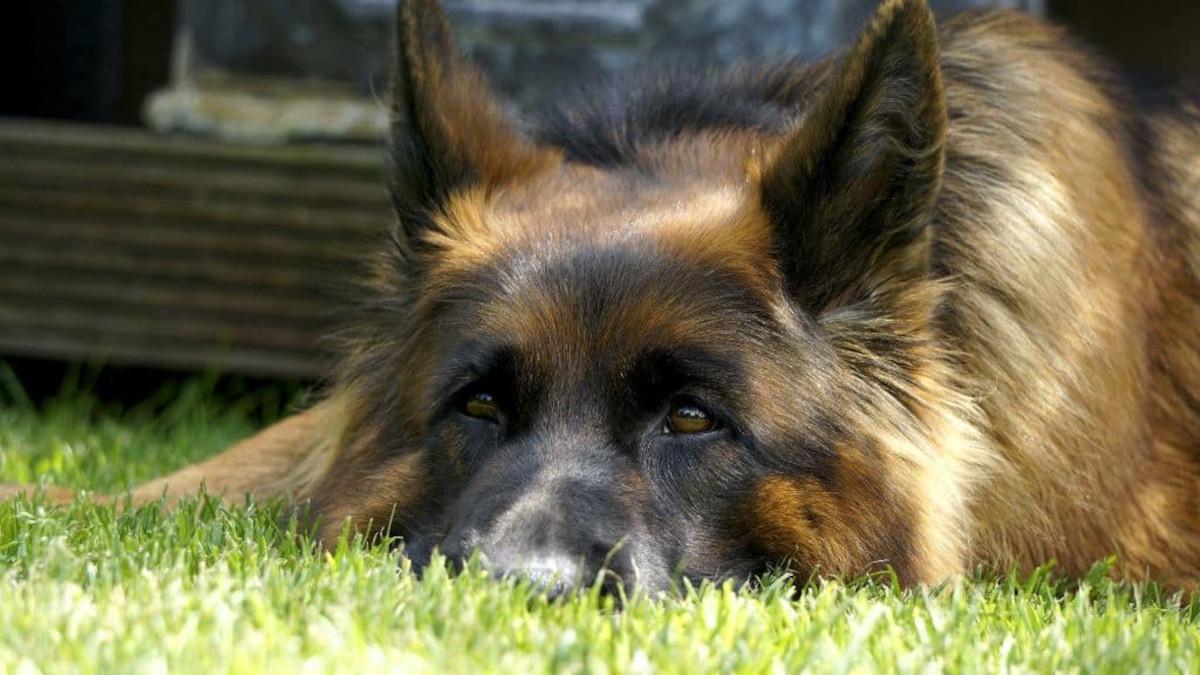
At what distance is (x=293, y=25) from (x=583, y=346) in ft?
13.8

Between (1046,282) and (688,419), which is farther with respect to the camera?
(1046,282)

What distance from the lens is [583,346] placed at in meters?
2.98

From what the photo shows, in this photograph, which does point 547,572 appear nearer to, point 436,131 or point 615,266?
point 615,266

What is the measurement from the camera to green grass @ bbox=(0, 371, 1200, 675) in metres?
2.12

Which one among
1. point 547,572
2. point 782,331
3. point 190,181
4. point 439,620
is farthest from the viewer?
point 190,181

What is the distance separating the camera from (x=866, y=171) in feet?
10.3

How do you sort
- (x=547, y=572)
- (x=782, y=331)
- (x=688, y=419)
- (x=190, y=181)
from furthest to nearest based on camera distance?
(x=190, y=181) → (x=782, y=331) → (x=688, y=419) → (x=547, y=572)

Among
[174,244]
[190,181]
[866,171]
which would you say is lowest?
[174,244]

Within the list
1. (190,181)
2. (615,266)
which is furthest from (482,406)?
(190,181)

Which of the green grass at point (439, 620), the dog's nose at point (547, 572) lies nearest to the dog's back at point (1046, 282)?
the green grass at point (439, 620)

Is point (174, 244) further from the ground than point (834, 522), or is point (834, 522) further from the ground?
point (834, 522)

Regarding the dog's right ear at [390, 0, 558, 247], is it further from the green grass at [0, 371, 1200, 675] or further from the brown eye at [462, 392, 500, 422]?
the green grass at [0, 371, 1200, 675]

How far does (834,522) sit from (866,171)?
774mm

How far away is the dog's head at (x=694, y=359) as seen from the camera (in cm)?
294
